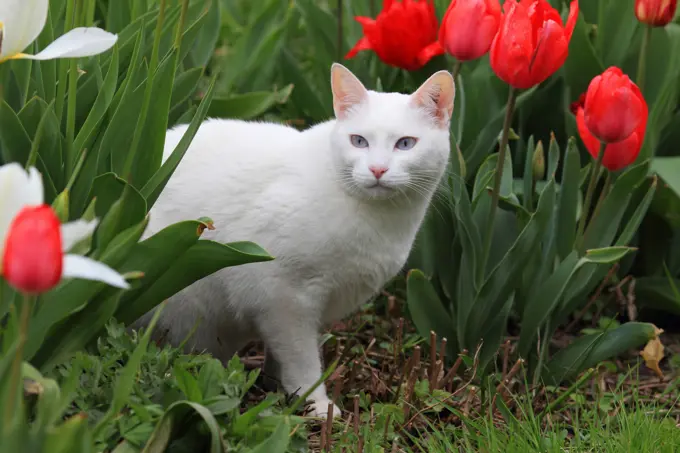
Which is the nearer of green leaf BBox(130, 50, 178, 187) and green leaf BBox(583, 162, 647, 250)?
green leaf BBox(130, 50, 178, 187)

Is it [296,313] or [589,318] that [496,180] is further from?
[589,318]

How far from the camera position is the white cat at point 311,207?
7.69 ft

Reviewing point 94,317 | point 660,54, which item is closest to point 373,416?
point 94,317

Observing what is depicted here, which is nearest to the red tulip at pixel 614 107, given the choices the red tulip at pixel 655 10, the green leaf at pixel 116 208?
the red tulip at pixel 655 10

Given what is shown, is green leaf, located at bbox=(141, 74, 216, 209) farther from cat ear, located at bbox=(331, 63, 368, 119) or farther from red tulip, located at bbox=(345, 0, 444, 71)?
red tulip, located at bbox=(345, 0, 444, 71)

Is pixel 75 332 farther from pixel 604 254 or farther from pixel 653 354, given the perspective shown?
pixel 653 354

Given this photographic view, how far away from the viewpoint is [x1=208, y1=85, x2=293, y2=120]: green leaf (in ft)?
10.5

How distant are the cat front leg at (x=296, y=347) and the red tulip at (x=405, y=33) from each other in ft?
3.02

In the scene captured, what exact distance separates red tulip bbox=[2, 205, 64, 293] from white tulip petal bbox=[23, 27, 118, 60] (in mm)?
502

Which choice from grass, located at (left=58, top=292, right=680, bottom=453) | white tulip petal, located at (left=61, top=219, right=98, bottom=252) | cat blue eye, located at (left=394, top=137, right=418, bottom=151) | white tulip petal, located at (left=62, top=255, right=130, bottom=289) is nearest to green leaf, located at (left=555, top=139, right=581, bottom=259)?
grass, located at (left=58, top=292, right=680, bottom=453)

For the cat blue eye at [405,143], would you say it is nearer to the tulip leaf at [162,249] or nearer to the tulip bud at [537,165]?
the tulip bud at [537,165]

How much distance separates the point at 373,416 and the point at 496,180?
680mm

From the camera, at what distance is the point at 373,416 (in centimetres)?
245

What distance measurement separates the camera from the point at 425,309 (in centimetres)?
272
